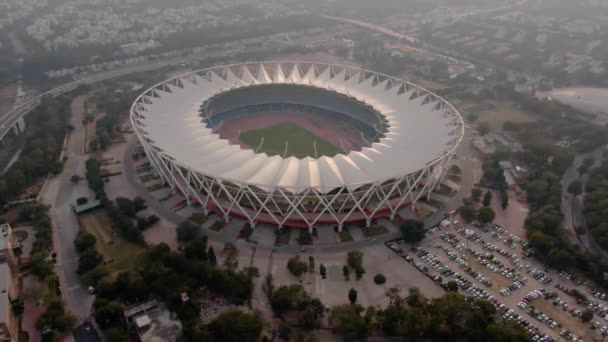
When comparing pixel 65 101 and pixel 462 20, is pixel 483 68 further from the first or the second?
pixel 65 101

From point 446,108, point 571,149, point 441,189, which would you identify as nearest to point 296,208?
point 441,189

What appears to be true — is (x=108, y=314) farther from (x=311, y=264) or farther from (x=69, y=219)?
(x=69, y=219)

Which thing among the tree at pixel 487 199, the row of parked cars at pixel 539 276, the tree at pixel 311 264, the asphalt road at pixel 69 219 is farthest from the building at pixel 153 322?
the tree at pixel 487 199

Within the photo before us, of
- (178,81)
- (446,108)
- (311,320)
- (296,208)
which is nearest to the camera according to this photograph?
(311,320)

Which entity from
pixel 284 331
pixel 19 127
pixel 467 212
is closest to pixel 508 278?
pixel 467 212

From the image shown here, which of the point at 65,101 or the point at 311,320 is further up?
the point at 65,101

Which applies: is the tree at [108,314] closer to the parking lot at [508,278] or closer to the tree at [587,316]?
the parking lot at [508,278]

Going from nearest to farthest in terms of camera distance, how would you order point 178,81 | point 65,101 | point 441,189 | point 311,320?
point 311,320 < point 441,189 < point 178,81 < point 65,101
